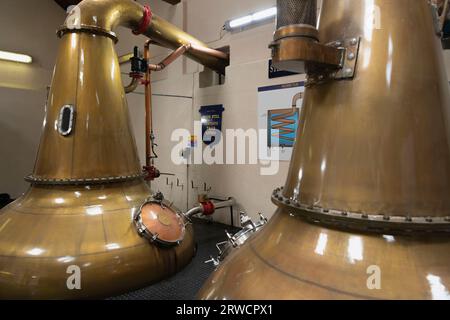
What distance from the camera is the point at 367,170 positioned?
37.2 inches

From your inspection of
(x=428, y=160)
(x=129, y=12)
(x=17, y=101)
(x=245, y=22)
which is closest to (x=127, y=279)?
(x=428, y=160)

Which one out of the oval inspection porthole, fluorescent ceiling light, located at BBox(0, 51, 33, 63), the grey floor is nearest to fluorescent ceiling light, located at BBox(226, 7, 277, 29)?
the oval inspection porthole

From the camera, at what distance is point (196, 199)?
4914 mm

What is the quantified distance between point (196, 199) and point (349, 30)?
13.5 feet

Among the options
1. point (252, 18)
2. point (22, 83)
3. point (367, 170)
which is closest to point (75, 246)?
point (367, 170)

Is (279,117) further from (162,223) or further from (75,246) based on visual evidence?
(75,246)

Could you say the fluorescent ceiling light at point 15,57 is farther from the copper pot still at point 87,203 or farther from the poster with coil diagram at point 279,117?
the poster with coil diagram at point 279,117

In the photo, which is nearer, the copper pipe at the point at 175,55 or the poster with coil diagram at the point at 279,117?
the poster with coil diagram at the point at 279,117

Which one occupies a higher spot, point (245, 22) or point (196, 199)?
point (245, 22)

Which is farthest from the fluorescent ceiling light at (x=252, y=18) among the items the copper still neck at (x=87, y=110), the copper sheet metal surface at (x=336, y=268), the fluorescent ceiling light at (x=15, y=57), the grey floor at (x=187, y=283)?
the fluorescent ceiling light at (x=15, y=57)

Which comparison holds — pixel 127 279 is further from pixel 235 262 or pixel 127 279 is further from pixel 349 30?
pixel 349 30

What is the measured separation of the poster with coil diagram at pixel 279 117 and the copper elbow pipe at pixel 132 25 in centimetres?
94

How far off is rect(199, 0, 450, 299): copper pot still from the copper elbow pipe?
81.4 inches

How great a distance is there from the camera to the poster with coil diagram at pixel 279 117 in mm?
3564
